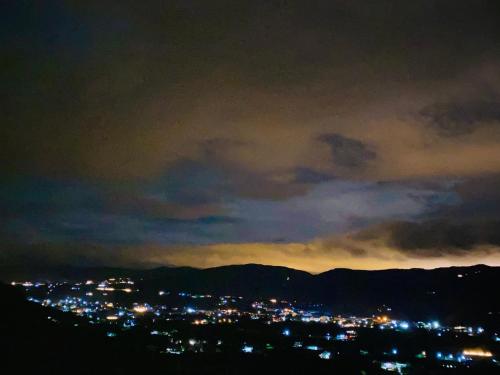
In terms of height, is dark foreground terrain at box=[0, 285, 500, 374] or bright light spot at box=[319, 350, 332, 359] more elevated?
dark foreground terrain at box=[0, 285, 500, 374]

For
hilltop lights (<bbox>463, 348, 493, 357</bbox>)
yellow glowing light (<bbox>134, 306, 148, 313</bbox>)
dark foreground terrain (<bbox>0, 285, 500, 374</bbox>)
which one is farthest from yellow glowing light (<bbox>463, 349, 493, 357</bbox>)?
yellow glowing light (<bbox>134, 306, 148, 313</bbox>)

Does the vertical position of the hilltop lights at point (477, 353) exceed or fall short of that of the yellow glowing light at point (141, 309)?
it falls short

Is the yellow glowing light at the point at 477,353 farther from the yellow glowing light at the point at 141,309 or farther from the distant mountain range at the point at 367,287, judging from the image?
the yellow glowing light at the point at 141,309

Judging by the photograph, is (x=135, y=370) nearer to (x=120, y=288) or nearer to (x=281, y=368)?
(x=281, y=368)

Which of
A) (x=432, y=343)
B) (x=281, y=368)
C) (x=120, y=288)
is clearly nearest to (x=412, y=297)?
(x=432, y=343)

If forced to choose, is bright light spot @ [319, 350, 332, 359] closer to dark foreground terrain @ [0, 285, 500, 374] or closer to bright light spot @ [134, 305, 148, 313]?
dark foreground terrain @ [0, 285, 500, 374]

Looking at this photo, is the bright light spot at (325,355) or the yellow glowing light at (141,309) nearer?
the bright light spot at (325,355)

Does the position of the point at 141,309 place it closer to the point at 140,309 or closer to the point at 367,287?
the point at 140,309

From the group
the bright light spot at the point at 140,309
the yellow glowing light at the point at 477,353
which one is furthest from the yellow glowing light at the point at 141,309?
the yellow glowing light at the point at 477,353
